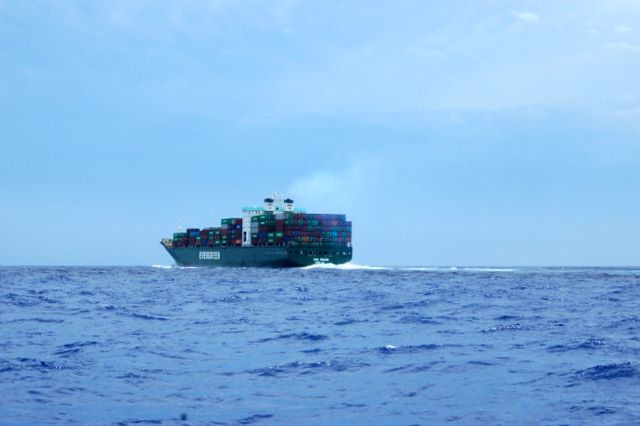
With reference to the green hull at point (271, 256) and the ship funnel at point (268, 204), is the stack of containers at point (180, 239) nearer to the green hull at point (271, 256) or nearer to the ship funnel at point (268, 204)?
the green hull at point (271, 256)

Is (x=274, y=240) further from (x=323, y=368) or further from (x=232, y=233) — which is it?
(x=323, y=368)

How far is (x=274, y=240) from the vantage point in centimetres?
13312

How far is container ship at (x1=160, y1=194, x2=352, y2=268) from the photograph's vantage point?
127 metres

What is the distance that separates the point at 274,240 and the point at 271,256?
5.95m

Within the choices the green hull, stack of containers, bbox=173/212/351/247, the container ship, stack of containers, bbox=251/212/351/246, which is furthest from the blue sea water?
stack of containers, bbox=251/212/351/246

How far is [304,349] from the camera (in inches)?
790

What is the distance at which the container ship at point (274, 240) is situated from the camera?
418ft

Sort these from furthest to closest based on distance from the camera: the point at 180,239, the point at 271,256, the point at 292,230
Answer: the point at 180,239
the point at 292,230
the point at 271,256

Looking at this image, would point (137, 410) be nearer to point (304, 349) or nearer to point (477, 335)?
point (304, 349)

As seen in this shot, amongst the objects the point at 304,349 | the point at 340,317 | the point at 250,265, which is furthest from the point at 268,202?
the point at 304,349

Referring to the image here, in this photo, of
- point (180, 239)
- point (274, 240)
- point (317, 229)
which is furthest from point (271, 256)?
point (180, 239)

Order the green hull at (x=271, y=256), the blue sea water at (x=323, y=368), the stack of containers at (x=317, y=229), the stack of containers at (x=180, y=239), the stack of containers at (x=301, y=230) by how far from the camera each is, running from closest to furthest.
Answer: the blue sea water at (x=323, y=368) → the green hull at (x=271, y=256) → the stack of containers at (x=317, y=229) → the stack of containers at (x=301, y=230) → the stack of containers at (x=180, y=239)

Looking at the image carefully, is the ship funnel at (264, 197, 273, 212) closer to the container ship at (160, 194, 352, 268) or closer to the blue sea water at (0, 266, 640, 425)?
the container ship at (160, 194, 352, 268)

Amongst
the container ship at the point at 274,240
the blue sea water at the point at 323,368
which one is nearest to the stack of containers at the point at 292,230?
the container ship at the point at 274,240
